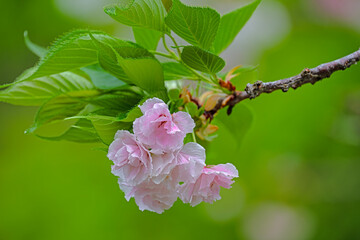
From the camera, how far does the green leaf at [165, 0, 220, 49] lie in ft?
1.37

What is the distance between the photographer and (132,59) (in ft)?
1.38

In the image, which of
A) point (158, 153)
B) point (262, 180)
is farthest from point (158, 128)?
point (262, 180)

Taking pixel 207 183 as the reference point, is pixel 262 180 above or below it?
below

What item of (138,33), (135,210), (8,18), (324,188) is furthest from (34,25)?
(138,33)

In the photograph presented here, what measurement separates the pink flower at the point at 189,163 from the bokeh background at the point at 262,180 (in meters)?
1.27

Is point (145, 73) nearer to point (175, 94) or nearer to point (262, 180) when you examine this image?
point (175, 94)

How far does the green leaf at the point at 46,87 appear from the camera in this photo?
20.8 inches

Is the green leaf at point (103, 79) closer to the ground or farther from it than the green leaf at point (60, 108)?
farther from it

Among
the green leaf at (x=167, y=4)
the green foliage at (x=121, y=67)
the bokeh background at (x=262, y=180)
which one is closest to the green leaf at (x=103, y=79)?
the green foliage at (x=121, y=67)

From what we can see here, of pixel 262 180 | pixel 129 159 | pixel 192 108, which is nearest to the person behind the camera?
pixel 129 159

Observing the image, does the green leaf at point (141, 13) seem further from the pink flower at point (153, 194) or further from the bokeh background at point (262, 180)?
the bokeh background at point (262, 180)

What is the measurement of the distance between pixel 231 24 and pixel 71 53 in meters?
0.21

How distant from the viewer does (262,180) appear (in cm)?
191

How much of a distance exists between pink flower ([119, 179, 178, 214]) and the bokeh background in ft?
4.12
